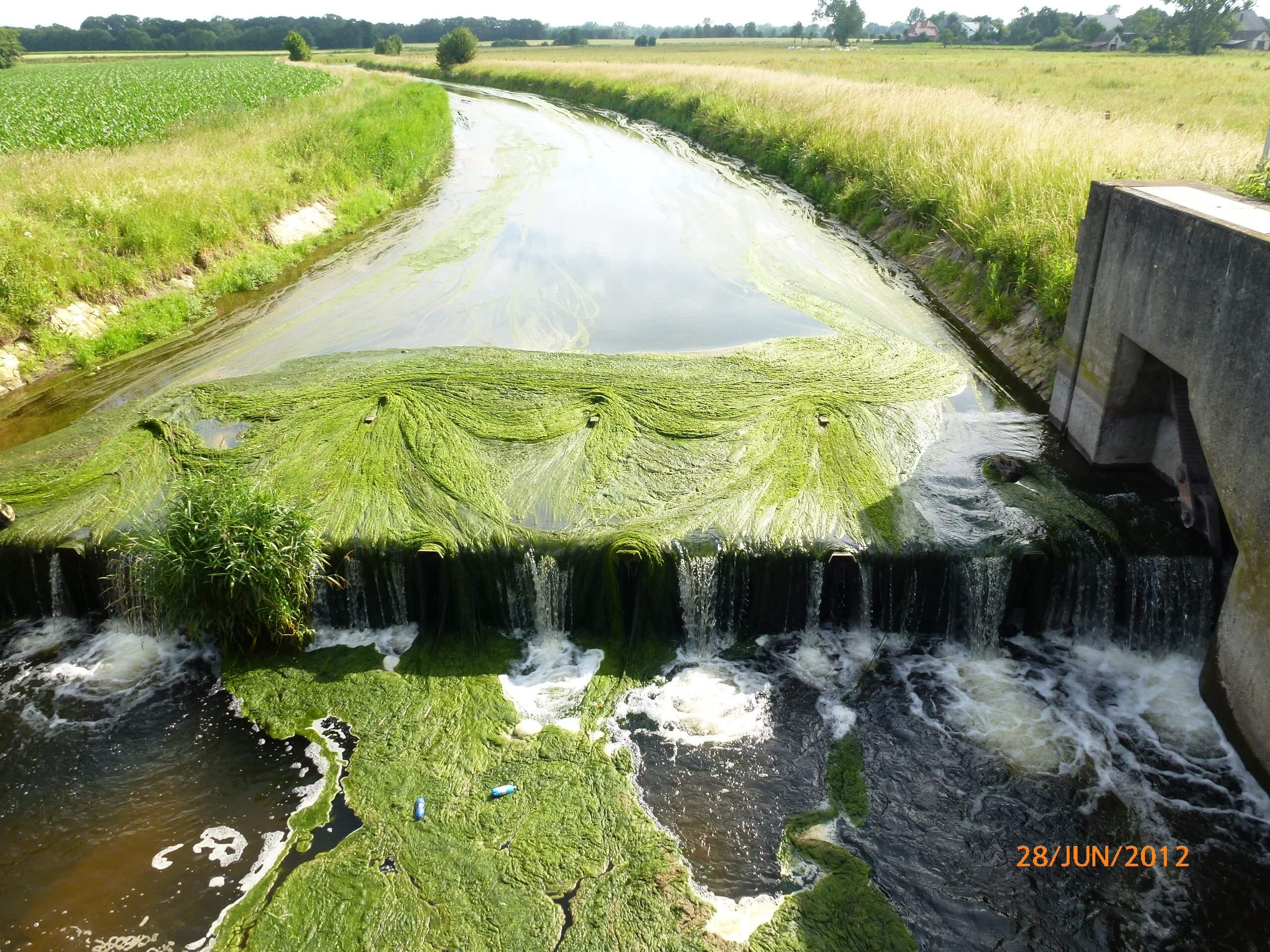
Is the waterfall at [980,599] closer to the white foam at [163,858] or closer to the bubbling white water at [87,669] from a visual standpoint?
the white foam at [163,858]

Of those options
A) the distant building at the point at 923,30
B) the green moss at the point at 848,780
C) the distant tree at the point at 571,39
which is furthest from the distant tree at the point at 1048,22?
the green moss at the point at 848,780

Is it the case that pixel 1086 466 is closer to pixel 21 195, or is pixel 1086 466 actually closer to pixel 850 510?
pixel 850 510

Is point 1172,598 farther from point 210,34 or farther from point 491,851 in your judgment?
point 210,34

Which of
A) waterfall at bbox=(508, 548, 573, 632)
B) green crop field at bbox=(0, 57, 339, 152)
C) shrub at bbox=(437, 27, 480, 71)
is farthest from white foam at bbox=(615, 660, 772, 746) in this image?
shrub at bbox=(437, 27, 480, 71)

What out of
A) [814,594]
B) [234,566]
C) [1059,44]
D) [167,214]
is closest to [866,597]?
[814,594]

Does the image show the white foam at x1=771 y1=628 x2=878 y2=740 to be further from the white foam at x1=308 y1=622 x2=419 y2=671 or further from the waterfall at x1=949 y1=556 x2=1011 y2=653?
the white foam at x1=308 y1=622 x2=419 y2=671

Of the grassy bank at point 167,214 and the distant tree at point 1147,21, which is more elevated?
the distant tree at point 1147,21
